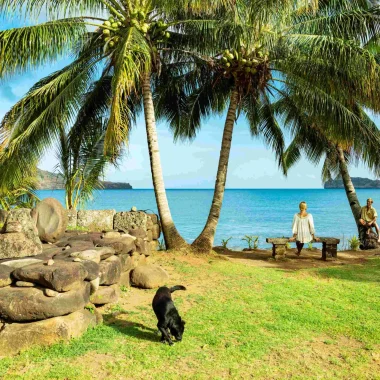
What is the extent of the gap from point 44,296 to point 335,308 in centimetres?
438

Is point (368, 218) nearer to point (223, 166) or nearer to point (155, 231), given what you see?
point (223, 166)

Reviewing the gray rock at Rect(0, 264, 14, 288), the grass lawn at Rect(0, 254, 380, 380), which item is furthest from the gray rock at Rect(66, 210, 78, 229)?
the gray rock at Rect(0, 264, 14, 288)

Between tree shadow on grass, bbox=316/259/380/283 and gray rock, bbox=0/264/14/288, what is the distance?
6.55 m

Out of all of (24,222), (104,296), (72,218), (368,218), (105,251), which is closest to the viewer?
(24,222)

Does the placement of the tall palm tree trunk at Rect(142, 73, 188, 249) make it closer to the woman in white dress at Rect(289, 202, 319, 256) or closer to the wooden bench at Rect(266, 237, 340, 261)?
the wooden bench at Rect(266, 237, 340, 261)

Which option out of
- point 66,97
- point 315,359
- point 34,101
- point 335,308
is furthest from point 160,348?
point 34,101

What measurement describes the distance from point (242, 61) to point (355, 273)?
5934 mm

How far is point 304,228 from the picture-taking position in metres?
11.5

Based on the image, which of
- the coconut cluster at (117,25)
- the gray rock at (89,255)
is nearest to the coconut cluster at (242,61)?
the coconut cluster at (117,25)

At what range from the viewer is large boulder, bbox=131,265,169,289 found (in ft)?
25.2

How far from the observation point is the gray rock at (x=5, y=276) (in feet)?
16.2

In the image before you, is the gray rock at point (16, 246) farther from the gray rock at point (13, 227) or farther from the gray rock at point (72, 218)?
the gray rock at point (72, 218)

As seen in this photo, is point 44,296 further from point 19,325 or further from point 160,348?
point 160,348

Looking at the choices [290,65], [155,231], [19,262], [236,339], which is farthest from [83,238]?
[290,65]
